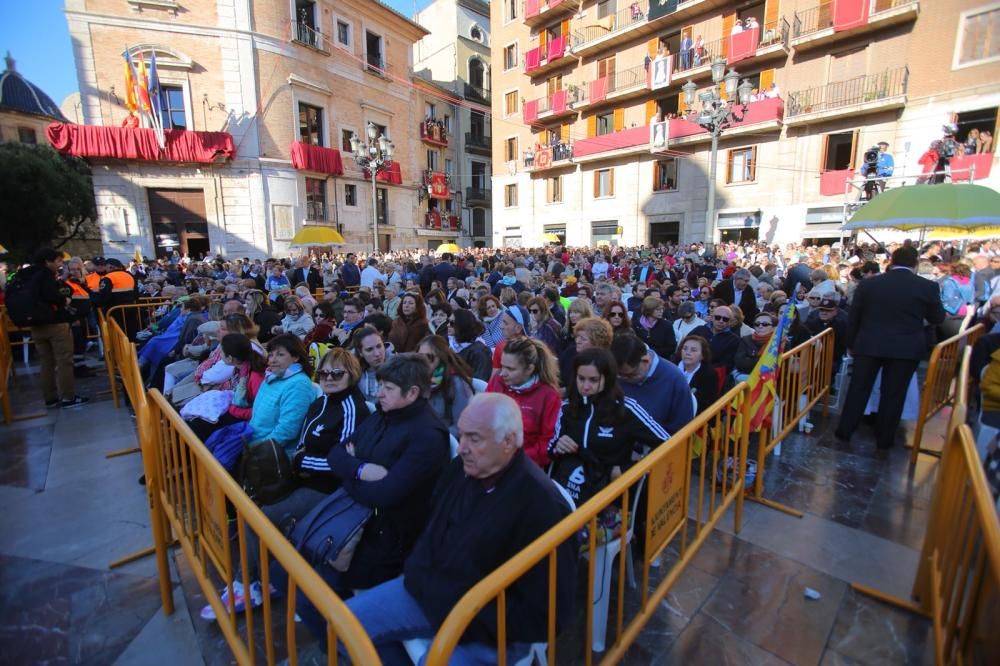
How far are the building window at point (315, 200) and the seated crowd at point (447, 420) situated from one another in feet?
66.3

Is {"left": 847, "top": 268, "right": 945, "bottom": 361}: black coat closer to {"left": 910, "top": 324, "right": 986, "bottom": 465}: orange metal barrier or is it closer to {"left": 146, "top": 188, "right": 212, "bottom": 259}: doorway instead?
{"left": 910, "top": 324, "right": 986, "bottom": 465}: orange metal barrier

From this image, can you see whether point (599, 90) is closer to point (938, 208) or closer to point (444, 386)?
point (938, 208)

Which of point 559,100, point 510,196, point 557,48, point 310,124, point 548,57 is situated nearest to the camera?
point 310,124

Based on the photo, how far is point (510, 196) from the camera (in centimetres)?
3272

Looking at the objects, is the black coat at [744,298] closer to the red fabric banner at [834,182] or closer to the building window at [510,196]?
the red fabric banner at [834,182]

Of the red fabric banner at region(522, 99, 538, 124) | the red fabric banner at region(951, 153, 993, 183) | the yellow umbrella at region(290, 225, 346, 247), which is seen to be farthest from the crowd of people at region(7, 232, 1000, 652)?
the red fabric banner at region(522, 99, 538, 124)

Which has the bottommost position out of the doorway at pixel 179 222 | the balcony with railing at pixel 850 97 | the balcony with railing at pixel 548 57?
the doorway at pixel 179 222

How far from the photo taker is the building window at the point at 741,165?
71.6ft

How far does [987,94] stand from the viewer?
1581cm

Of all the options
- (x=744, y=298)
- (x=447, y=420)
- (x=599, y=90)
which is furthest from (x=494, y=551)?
(x=599, y=90)

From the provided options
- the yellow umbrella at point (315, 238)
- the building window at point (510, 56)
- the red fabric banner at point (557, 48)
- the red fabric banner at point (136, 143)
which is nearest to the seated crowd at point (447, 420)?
the yellow umbrella at point (315, 238)

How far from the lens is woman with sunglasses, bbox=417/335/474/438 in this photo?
3.52 metres

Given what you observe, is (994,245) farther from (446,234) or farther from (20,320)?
(446,234)

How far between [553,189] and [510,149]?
5.02 m
